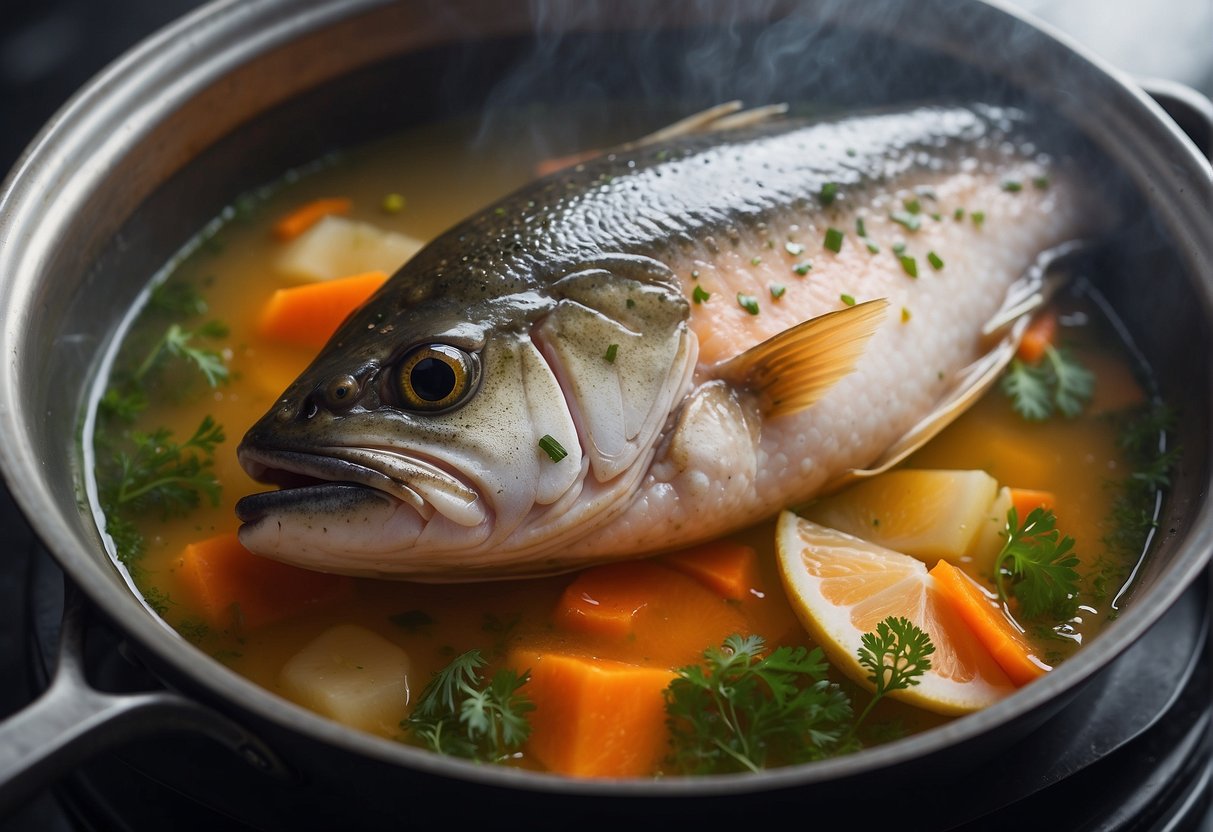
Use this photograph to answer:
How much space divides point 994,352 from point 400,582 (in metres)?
1.57

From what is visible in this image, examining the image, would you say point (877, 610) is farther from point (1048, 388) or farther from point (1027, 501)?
point (1048, 388)

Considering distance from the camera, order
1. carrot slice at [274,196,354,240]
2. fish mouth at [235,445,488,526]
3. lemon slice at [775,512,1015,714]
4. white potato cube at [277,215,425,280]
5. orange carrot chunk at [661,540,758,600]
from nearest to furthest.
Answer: fish mouth at [235,445,488,526], lemon slice at [775,512,1015,714], orange carrot chunk at [661,540,758,600], white potato cube at [277,215,425,280], carrot slice at [274,196,354,240]

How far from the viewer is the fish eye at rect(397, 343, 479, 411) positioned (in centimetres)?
215

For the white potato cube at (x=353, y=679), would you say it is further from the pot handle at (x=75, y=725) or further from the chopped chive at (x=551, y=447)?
the chopped chive at (x=551, y=447)

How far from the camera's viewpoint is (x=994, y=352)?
115 inches

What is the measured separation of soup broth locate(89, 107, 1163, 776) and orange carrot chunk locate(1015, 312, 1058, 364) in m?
0.06

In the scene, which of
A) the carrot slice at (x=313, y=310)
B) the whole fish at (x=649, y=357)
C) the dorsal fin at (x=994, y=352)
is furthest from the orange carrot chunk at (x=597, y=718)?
the carrot slice at (x=313, y=310)

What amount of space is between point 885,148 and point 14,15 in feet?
10.1

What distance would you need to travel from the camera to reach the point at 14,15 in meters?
4.05

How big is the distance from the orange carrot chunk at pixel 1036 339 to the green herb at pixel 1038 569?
67 centimetres

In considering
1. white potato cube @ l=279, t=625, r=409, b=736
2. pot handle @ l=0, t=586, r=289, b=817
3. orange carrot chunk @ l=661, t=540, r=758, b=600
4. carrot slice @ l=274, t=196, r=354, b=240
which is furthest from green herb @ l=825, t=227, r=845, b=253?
pot handle @ l=0, t=586, r=289, b=817

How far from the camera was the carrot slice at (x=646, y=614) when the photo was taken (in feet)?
7.70

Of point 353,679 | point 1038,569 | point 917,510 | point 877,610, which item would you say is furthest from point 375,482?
point 1038,569

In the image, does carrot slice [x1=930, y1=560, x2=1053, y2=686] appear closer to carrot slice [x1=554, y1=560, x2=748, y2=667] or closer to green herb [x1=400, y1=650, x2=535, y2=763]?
carrot slice [x1=554, y1=560, x2=748, y2=667]
